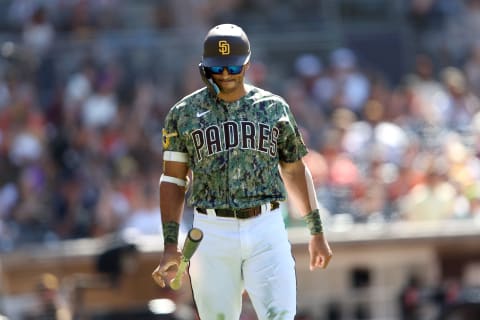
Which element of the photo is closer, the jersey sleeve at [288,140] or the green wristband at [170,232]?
the green wristband at [170,232]

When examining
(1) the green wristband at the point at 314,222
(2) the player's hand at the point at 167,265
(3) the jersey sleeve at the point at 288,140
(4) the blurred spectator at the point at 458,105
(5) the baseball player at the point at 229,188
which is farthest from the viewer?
(4) the blurred spectator at the point at 458,105

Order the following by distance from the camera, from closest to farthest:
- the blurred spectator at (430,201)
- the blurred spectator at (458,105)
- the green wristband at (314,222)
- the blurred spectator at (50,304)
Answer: the green wristband at (314,222) → the blurred spectator at (50,304) → the blurred spectator at (430,201) → the blurred spectator at (458,105)

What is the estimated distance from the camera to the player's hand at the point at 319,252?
6.89 m

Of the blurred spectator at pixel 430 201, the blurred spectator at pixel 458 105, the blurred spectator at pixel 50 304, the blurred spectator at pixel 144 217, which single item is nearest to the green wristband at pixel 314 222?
the blurred spectator at pixel 50 304

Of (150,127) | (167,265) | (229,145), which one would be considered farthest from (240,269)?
(150,127)

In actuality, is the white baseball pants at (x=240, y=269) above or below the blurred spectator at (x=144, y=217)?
above

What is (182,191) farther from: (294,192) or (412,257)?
(412,257)

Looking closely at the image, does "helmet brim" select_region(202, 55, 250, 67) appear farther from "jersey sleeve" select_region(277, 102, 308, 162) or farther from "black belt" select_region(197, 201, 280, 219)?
"black belt" select_region(197, 201, 280, 219)

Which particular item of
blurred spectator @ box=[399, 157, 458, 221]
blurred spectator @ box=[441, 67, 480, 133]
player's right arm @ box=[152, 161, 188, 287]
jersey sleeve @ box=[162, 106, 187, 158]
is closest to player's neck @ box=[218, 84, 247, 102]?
jersey sleeve @ box=[162, 106, 187, 158]

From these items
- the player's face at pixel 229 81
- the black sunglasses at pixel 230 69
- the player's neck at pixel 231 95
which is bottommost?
the player's neck at pixel 231 95

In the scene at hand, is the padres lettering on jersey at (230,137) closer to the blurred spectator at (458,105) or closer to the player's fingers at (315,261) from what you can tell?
the player's fingers at (315,261)

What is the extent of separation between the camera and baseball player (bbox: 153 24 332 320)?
21.9 feet

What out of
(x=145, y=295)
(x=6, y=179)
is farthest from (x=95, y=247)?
(x=6, y=179)

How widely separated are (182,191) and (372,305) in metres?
7.32
